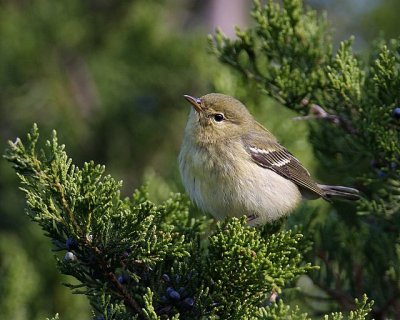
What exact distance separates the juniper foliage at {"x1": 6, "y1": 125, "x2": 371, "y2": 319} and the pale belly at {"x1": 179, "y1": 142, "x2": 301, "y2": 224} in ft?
3.20

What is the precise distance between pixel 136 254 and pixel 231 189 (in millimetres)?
1292

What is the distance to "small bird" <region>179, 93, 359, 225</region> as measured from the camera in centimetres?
391

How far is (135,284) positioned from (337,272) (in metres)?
1.40

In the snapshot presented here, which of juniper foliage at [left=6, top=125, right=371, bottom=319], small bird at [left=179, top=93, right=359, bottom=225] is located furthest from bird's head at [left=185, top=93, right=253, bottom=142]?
juniper foliage at [left=6, top=125, right=371, bottom=319]

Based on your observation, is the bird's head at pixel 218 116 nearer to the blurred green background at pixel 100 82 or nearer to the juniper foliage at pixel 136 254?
the blurred green background at pixel 100 82

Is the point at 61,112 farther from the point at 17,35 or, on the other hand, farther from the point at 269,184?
the point at 269,184

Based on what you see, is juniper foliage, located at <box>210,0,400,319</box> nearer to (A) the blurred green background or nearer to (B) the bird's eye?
(B) the bird's eye

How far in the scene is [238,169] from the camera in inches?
157

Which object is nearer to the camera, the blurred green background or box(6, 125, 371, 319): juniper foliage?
box(6, 125, 371, 319): juniper foliage

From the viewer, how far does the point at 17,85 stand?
6836mm

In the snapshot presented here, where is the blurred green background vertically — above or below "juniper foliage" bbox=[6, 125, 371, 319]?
above

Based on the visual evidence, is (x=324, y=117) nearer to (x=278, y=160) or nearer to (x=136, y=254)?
(x=278, y=160)

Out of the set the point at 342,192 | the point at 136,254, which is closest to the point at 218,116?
the point at 342,192

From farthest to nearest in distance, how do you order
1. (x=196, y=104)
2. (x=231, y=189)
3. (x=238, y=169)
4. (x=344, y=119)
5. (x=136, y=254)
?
(x=196, y=104), (x=238, y=169), (x=231, y=189), (x=344, y=119), (x=136, y=254)
